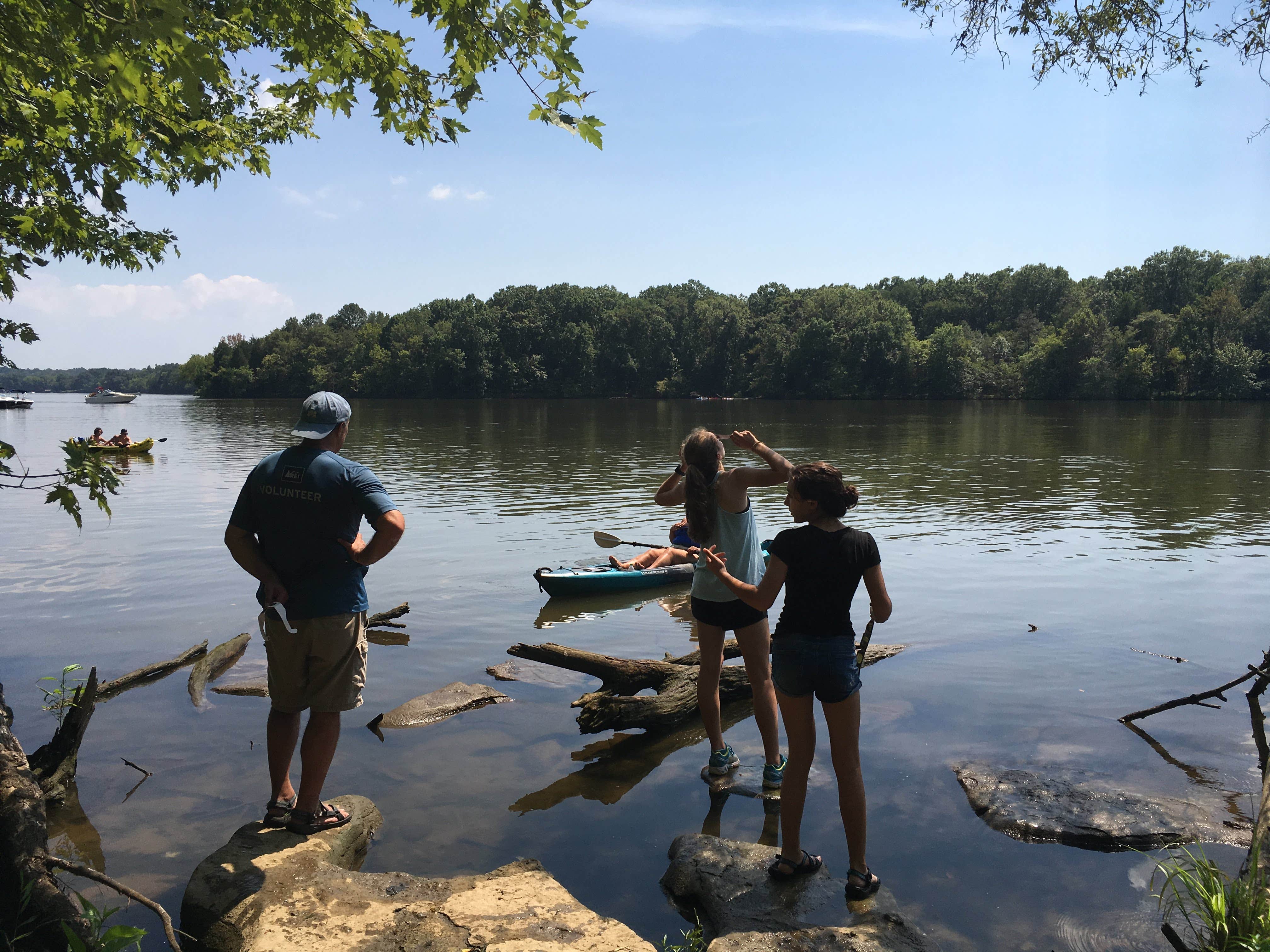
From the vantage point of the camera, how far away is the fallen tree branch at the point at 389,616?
10.0m

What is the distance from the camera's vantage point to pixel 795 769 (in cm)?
431

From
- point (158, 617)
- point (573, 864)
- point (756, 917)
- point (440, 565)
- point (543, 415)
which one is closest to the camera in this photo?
point (756, 917)

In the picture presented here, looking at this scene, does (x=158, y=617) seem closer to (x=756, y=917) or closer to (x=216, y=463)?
(x=756, y=917)

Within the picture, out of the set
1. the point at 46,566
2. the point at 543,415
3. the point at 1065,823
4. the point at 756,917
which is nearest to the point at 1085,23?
the point at 1065,823

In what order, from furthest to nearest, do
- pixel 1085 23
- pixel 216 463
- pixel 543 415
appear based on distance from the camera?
pixel 543 415 < pixel 216 463 < pixel 1085 23

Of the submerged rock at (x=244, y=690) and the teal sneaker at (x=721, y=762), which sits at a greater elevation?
the teal sneaker at (x=721, y=762)

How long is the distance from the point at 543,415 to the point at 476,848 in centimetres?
6117

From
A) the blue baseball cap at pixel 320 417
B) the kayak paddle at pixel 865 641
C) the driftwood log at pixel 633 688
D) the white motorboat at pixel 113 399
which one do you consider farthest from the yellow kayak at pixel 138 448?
the white motorboat at pixel 113 399

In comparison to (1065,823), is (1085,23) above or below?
above

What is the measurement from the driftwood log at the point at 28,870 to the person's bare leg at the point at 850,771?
3.17 m

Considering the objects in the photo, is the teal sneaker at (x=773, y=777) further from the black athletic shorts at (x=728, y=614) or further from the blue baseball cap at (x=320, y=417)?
the blue baseball cap at (x=320, y=417)

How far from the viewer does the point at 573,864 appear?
Result: 4.84 metres

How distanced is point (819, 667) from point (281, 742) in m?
2.71

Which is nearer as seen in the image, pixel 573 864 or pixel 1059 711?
pixel 573 864
